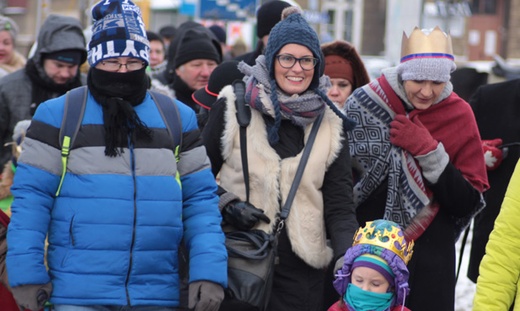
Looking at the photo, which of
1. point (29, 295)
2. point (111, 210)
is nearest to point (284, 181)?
point (111, 210)

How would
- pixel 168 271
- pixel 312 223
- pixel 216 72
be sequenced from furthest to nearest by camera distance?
pixel 216 72 → pixel 312 223 → pixel 168 271

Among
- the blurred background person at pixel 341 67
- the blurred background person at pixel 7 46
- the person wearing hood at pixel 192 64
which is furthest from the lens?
the blurred background person at pixel 7 46

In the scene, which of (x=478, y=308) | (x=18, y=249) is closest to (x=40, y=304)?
(x=18, y=249)

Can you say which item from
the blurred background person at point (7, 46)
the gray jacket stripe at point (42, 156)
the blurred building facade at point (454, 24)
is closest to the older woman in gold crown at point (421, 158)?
the gray jacket stripe at point (42, 156)

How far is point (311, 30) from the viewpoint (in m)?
5.01

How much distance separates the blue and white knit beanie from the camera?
14.0 feet

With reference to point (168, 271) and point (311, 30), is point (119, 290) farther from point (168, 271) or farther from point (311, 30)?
point (311, 30)

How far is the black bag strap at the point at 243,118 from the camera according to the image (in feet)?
15.9

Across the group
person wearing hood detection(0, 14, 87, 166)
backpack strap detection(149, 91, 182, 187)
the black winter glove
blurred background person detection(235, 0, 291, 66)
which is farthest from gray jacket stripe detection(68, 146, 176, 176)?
person wearing hood detection(0, 14, 87, 166)

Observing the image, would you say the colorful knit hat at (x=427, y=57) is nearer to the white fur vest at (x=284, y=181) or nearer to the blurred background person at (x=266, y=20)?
the white fur vest at (x=284, y=181)

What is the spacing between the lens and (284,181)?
482cm

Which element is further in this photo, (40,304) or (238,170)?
(238,170)

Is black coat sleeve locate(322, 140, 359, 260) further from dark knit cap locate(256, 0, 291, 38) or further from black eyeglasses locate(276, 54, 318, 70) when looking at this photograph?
dark knit cap locate(256, 0, 291, 38)

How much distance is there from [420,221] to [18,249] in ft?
7.67
